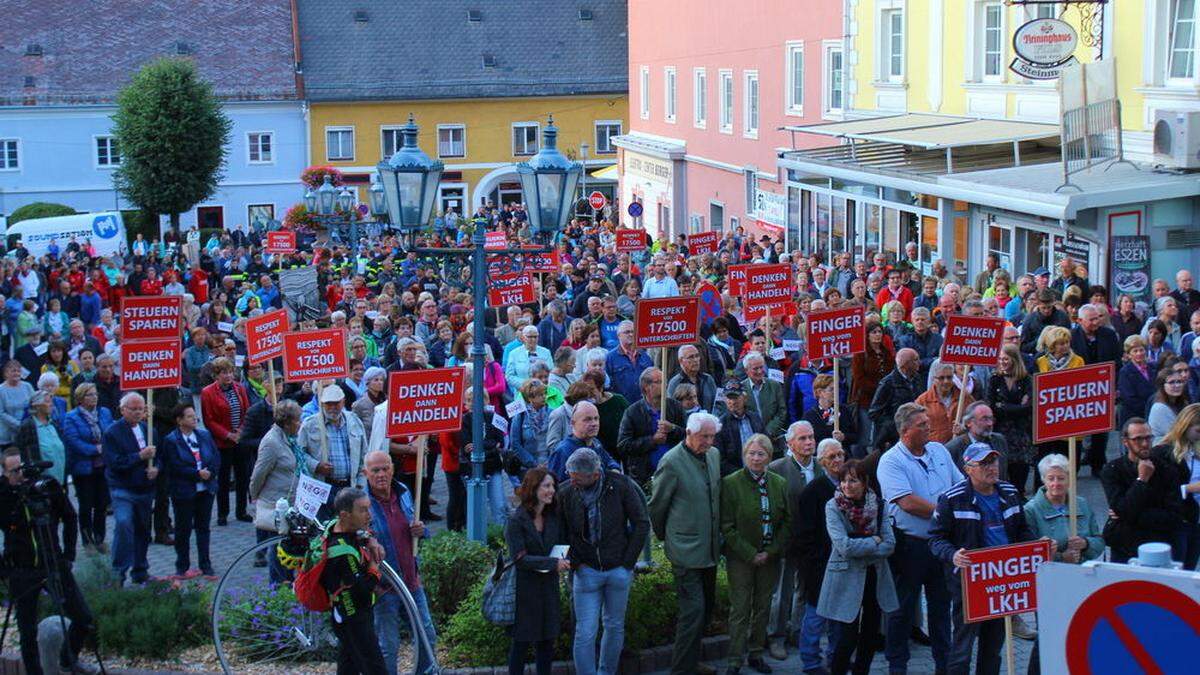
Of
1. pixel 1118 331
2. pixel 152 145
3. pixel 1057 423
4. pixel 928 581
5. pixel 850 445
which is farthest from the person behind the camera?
pixel 152 145

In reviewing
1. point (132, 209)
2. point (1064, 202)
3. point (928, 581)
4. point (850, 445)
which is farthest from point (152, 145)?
point (928, 581)

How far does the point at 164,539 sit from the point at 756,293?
6721 mm

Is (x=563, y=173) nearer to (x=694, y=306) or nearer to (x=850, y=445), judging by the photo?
(x=694, y=306)

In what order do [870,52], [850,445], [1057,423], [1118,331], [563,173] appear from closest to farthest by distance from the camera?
[1057,423], [563,173], [850,445], [1118,331], [870,52]

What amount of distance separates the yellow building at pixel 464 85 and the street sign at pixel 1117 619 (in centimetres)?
6048

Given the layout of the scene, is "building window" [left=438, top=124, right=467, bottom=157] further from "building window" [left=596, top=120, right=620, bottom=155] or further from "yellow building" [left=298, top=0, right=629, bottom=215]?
"building window" [left=596, top=120, right=620, bottom=155]

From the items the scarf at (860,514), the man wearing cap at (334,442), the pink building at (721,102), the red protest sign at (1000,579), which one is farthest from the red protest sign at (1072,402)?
the pink building at (721,102)

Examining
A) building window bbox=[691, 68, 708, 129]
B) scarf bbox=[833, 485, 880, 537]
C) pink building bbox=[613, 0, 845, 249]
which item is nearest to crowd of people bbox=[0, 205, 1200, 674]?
scarf bbox=[833, 485, 880, 537]

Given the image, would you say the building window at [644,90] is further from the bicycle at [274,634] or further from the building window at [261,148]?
the bicycle at [274,634]

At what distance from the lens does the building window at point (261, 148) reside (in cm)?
6384

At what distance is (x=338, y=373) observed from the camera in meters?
13.9

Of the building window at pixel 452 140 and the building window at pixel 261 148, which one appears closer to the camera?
the building window at pixel 261 148

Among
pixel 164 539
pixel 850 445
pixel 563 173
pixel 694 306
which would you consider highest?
pixel 563 173

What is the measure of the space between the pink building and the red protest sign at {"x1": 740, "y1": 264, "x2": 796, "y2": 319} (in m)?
16.3
